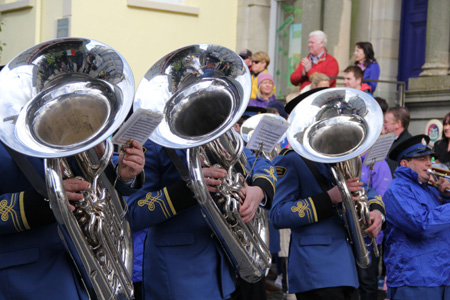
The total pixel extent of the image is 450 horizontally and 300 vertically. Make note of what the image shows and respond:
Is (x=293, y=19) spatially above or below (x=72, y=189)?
above

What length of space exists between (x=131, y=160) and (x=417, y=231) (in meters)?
2.39

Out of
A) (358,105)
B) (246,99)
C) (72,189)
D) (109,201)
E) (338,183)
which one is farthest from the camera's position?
(358,105)

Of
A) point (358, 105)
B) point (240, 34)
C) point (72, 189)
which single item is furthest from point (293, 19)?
point (72, 189)

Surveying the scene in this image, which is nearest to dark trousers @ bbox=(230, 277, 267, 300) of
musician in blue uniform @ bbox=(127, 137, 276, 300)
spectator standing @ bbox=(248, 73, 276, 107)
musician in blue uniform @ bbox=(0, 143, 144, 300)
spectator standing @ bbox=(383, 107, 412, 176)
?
musician in blue uniform @ bbox=(127, 137, 276, 300)

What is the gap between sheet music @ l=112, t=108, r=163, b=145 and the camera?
365 cm

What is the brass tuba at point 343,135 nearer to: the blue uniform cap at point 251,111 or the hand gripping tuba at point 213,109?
the hand gripping tuba at point 213,109

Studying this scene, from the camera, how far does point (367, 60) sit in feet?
34.5

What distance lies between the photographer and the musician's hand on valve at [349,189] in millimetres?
4949

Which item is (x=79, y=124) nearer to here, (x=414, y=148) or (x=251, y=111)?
(x=414, y=148)

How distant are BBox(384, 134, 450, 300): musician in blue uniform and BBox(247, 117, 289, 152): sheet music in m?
1.25

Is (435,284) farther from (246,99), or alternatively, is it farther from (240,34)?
(240,34)

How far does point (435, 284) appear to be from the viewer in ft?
18.1

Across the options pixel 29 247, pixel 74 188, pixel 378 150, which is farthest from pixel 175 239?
pixel 378 150

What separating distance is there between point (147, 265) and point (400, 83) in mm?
7445
